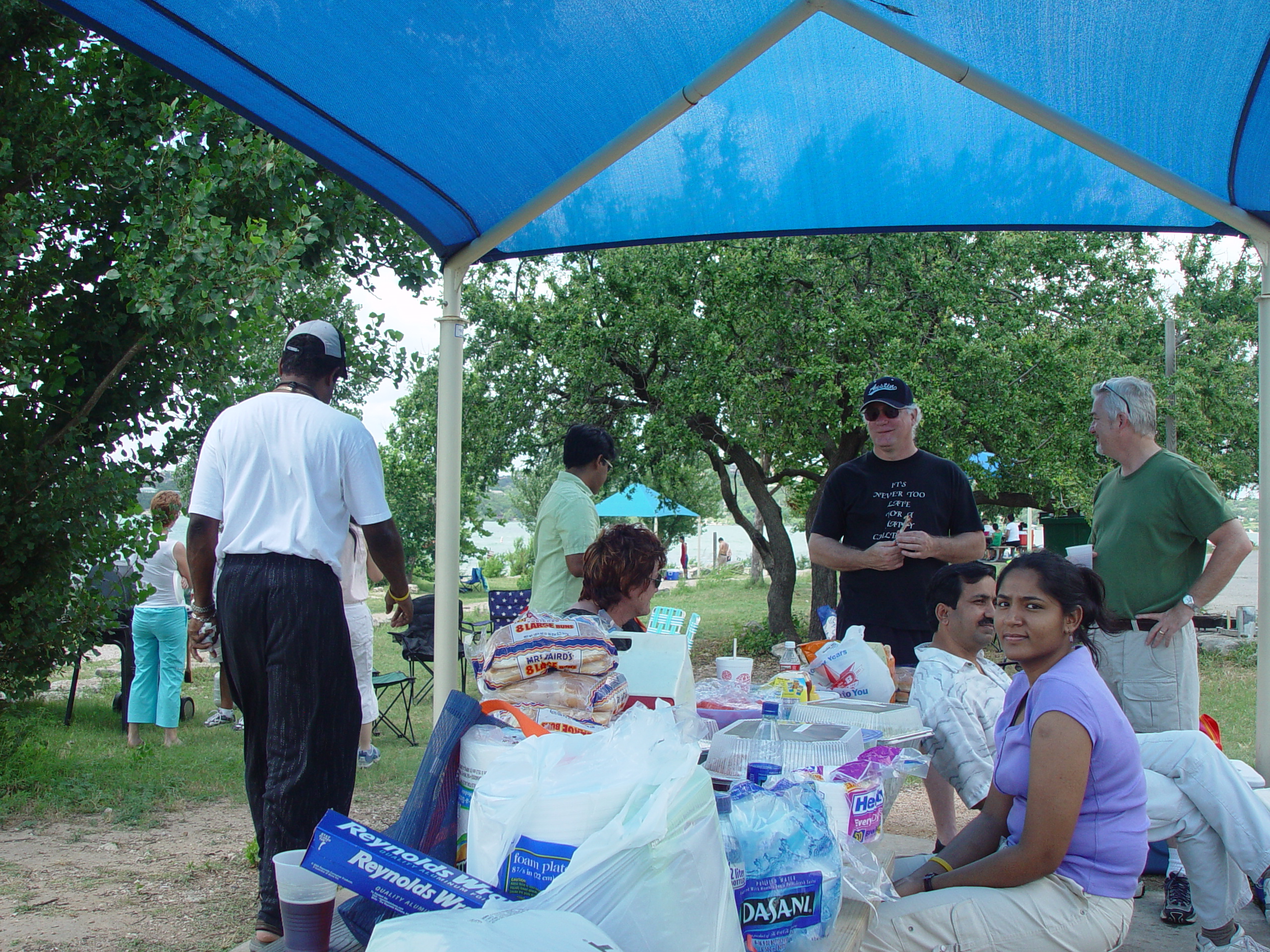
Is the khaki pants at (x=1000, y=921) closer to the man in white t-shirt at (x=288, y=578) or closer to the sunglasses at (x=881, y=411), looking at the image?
the man in white t-shirt at (x=288, y=578)

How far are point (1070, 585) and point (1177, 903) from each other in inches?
65.7

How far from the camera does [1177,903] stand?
9.80 feet

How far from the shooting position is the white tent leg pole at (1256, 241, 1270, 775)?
3.32 metres

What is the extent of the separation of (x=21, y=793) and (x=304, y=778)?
3.47 meters

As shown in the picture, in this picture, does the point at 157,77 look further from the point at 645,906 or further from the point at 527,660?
the point at 645,906

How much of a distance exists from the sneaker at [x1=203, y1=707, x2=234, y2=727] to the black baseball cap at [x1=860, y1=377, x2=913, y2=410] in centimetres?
617

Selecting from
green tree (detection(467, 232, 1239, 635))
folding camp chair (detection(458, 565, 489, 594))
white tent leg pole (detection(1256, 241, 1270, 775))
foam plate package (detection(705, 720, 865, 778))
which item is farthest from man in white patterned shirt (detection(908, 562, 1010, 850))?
folding camp chair (detection(458, 565, 489, 594))

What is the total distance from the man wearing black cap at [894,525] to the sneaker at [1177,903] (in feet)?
3.52

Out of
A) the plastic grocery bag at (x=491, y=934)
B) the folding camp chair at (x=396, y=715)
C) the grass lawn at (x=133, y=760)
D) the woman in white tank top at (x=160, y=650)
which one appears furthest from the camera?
the folding camp chair at (x=396, y=715)

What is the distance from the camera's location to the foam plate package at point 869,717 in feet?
7.48

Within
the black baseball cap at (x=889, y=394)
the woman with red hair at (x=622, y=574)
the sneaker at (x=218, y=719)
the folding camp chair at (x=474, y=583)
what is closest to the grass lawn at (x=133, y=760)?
the sneaker at (x=218, y=719)

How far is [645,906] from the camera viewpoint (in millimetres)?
1151

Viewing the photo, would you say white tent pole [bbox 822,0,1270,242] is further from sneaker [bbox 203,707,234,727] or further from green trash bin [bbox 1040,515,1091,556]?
sneaker [bbox 203,707,234,727]

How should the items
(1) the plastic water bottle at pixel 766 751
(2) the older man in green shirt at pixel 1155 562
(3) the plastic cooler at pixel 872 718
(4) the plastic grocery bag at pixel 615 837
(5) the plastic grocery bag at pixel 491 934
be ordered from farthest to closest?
1. (2) the older man in green shirt at pixel 1155 562
2. (3) the plastic cooler at pixel 872 718
3. (1) the plastic water bottle at pixel 766 751
4. (4) the plastic grocery bag at pixel 615 837
5. (5) the plastic grocery bag at pixel 491 934
